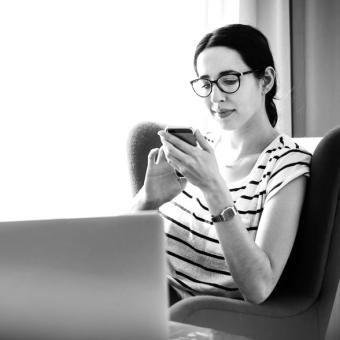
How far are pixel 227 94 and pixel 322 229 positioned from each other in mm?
390

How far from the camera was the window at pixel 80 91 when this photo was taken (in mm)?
2059

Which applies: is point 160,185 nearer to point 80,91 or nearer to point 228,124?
point 228,124

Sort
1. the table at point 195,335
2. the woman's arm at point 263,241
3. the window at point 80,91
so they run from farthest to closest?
the window at point 80,91
the woman's arm at point 263,241
the table at point 195,335

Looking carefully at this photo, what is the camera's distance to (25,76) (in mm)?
2072

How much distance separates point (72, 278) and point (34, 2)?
1.66 m

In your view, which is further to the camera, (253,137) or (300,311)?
(253,137)

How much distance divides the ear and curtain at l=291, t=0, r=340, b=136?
4.53ft

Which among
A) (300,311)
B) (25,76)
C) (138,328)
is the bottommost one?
(300,311)

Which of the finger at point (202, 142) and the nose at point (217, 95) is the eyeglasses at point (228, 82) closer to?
the nose at point (217, 95)

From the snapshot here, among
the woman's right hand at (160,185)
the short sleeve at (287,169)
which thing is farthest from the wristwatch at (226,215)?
the woman's right hand at (160,185)

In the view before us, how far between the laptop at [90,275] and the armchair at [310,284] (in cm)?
58

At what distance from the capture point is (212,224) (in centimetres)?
141

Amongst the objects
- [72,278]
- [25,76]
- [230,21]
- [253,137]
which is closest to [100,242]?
[72,278]

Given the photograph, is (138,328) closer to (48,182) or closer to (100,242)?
(100,242)
